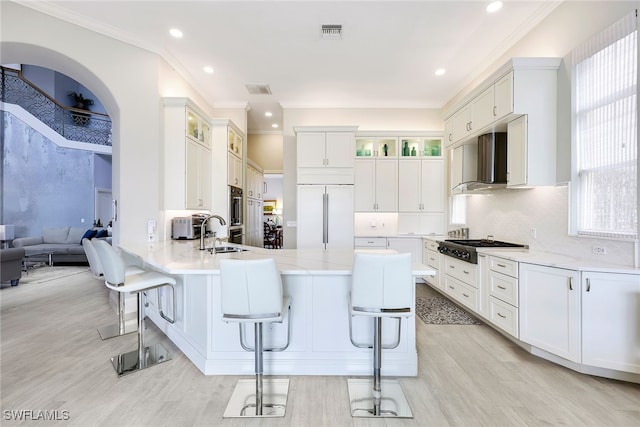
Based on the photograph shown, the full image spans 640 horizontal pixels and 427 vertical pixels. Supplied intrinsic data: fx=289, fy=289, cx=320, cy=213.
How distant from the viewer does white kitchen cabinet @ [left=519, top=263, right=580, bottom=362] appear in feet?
7.64

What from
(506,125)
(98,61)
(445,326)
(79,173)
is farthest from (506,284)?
(79,173)

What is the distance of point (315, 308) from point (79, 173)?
9.79m

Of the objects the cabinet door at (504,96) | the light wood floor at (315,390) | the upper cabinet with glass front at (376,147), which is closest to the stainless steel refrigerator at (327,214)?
the upper cabinet with glass front at (376,147)

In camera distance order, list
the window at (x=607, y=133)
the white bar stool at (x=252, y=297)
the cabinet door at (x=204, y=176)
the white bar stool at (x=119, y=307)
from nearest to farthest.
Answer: the white bar stool at (x=252, y=297) < the window at (x=607, y=133) < the white bar stool at (x=119, y=307) < the cabinet door at (x=204, y=176)

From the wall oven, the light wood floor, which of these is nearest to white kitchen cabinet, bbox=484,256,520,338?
the light wood floor

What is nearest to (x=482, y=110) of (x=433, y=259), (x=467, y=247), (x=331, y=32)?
(x=467, y=247)

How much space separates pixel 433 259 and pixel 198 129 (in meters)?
4.25

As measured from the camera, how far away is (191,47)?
3.79 meters

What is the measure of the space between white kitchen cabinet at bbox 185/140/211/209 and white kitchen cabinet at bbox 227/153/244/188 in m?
0.37

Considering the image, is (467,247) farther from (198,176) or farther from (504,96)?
(198,176)

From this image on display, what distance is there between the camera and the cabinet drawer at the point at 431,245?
4672mm

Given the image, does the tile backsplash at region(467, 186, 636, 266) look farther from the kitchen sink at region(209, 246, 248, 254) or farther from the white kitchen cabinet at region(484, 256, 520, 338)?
the kitchen sink at region(209, 246, 248, 254)

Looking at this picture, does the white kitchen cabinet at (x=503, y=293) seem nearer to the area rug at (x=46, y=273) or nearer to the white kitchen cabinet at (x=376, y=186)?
the white kitchen cabinet at (x=376, y=186)

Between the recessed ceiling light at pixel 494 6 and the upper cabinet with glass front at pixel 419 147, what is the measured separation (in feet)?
8.03
